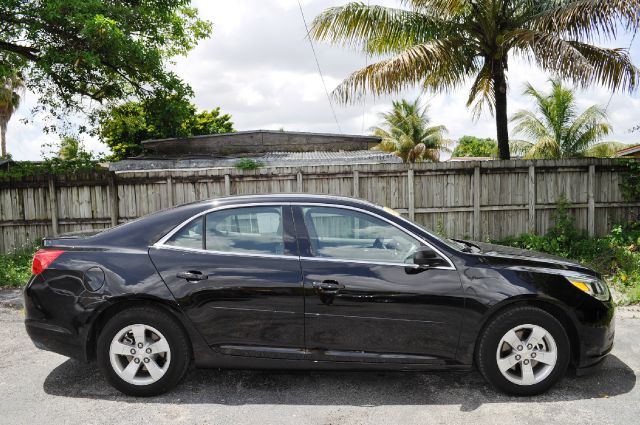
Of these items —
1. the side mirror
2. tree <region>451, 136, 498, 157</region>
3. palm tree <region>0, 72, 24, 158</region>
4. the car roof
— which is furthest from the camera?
tree <region>451, 136, 498, 157</region>

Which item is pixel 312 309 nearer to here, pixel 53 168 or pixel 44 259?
pixel 44 259

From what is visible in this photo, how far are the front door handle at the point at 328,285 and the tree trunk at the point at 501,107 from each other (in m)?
8.85

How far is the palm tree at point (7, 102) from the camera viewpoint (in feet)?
112

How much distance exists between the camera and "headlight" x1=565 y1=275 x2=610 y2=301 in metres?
3.99

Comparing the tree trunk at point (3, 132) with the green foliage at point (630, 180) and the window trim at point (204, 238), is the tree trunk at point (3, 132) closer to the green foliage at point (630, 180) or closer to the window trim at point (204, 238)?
the green foliage at point (630, 180)

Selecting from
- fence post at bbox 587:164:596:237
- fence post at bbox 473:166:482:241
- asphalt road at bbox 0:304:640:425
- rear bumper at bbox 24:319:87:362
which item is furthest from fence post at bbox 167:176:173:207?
fence post at bbox 587:164:596:237

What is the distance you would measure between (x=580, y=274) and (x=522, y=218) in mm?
6254

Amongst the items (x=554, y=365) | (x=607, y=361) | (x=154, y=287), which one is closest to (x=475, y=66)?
(x=607, y=361)

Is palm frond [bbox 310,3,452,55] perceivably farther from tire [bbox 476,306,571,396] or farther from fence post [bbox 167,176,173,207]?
tire [bbox 476,306,571,396]

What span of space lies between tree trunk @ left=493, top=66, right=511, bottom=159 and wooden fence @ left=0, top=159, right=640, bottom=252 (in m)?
1.81

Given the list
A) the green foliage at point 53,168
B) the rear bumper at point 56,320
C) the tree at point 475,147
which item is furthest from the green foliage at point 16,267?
the tree at point 475,147

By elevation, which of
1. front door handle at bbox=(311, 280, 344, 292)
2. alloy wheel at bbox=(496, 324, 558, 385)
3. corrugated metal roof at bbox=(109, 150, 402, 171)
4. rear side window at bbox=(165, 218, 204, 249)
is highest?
corrugated metal roof at bbox=(109, 150, 402, 171)

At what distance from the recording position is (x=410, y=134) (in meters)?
34.2

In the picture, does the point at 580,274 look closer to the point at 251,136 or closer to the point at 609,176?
the point at 609,176
